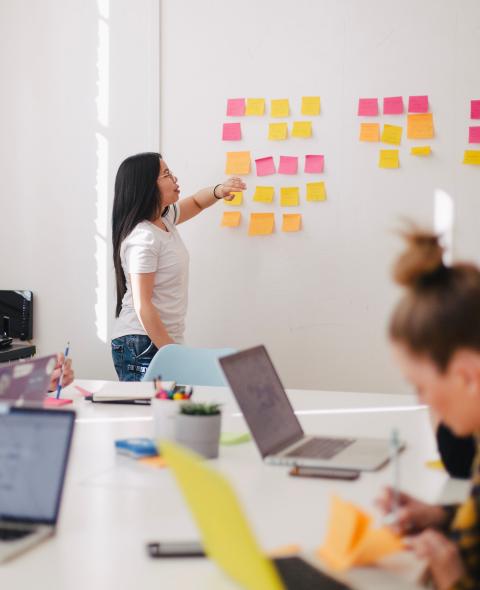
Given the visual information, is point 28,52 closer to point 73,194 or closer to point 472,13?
point 73,194

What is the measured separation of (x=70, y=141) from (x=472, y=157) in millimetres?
1846

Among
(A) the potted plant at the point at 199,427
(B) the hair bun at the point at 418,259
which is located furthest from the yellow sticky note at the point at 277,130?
(B) the hair bun at the point at 418,259

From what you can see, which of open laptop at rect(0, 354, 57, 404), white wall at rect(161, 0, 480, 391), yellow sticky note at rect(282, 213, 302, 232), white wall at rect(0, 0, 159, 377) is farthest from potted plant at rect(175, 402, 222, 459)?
white wall at rect(0, 0, 159, 377)

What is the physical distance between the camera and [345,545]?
3.96ft

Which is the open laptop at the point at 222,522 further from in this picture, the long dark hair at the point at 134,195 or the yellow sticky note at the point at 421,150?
the yellow sticky note at the point at 421,150

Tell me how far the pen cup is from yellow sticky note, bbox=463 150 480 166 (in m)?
2.17

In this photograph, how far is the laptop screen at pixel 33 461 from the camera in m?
1.31

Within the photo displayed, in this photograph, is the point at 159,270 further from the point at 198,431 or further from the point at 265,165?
the point at 198,431

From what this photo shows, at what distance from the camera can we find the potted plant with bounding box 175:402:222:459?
176 centimetres

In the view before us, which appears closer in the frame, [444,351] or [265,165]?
[444,351]

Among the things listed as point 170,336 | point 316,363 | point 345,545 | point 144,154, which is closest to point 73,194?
point 144,154

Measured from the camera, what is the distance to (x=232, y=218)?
376 centimetres

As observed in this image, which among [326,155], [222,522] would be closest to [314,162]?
[326,155]

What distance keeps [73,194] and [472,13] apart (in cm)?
196
